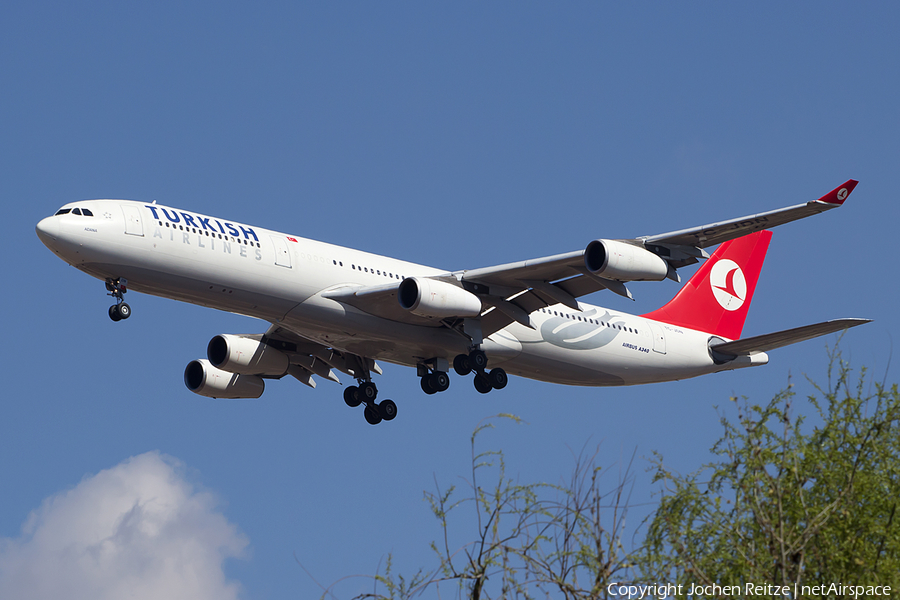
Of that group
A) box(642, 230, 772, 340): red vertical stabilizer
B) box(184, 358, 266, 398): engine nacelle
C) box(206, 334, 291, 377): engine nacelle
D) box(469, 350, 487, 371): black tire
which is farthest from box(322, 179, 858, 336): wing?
box(642, 230, 772, 340): red vertical stabilizer

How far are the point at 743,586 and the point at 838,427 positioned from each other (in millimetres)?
3282

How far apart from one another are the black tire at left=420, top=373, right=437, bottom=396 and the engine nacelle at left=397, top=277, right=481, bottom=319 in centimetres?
368

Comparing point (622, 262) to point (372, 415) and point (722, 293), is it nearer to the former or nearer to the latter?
point (372, 415)

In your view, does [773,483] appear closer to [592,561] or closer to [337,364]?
[592,561]

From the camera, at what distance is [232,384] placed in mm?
37750

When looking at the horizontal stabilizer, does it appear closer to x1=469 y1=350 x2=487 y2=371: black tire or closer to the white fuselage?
the white fuselage

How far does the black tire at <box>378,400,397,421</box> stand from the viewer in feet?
122

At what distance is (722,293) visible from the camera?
1676 inches

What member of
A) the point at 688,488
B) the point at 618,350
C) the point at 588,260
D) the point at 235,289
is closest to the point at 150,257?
the point at 235,289

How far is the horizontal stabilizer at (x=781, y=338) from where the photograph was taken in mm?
30922

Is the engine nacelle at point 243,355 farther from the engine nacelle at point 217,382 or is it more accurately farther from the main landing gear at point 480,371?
the main landing gear at point 480,371

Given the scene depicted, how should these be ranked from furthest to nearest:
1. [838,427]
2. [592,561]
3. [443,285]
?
[443,285], [838,427], [592,561]

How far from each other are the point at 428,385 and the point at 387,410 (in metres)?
3.63

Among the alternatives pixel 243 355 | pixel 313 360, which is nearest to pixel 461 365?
pixel 313 360
